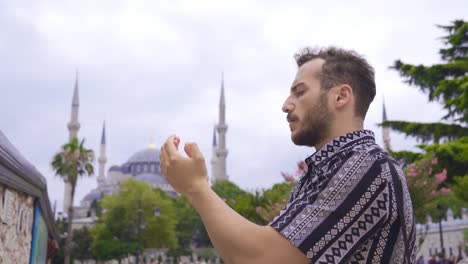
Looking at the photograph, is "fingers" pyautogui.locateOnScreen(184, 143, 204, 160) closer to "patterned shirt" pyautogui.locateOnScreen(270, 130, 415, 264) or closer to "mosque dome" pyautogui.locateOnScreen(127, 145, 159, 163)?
"patterned shirt" pyautogui.locateOnScreen(270, 130, 415, 264)

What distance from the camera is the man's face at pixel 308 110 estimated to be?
1.59 metres

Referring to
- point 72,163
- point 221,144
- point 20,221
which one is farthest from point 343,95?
point 221,144

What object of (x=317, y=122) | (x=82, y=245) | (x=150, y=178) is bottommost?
(x=82, y=245)

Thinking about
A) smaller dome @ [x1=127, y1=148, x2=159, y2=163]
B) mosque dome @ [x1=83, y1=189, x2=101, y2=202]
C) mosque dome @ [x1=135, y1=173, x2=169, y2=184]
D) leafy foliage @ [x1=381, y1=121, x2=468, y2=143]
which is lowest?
leafy foliage @ [x1=381, y1=121, x2=468, y2=143]

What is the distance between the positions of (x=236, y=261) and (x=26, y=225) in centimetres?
739

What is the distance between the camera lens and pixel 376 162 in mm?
Answer: 1404

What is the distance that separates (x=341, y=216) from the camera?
1318 mm

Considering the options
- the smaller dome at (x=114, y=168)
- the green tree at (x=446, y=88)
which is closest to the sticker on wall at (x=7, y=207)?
the green tree at (x=446, y=88)

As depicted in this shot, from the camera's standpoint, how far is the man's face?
1594 mm

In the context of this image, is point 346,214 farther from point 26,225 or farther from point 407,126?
point 407,126

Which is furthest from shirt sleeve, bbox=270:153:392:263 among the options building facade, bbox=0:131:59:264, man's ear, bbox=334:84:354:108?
building facade, bbox=0:131:59:264

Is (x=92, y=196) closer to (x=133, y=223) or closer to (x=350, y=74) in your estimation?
(x=133, y=223)

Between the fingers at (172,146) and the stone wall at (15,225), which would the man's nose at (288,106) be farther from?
the stone wall at (15,225)

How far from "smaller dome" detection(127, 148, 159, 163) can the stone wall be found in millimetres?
85930
